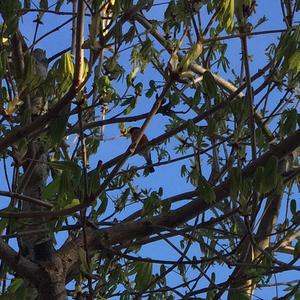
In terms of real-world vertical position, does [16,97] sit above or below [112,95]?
below

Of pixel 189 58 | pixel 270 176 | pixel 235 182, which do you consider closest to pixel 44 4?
pixel 189 58

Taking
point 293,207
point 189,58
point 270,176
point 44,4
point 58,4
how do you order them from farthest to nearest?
point 44,4 < point 58,4 < point 293,207 < point 270,176 < point 189,58

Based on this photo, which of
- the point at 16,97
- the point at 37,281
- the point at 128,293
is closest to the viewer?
the point at 16,97

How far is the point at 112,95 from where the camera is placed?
3027mm

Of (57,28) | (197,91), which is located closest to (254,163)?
(197,91)

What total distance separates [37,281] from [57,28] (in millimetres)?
1241

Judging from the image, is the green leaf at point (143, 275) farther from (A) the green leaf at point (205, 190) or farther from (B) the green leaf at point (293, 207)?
(B) the green leaf at point (293, 207)

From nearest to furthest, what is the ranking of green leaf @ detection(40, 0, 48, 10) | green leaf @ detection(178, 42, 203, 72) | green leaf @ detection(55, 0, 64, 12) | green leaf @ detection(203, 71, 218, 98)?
1. green leaf @ detection(178, 42, 203, 72)
2. green leaf @ detection(203, 71, 218, 98)
3. green leaf @ detection(55, 0, 64, 12)
4. green leaf @ detection(40, 0, 48, 10)

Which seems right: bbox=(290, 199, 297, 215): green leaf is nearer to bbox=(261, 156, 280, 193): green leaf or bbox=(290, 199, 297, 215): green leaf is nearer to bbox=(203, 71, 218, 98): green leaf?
bbox=(261, 156, 280, 193): green leaf

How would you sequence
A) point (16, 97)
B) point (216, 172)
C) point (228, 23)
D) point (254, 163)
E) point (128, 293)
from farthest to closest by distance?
point (216, 172)
point (128, 293)
point (254, 163)
point (16, 97)
point (228, 23)

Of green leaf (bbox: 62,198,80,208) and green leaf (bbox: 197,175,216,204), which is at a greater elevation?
green leaf (bbox: 197,175,216,204)

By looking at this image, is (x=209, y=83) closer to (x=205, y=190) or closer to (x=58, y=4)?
(x=205, y=190)

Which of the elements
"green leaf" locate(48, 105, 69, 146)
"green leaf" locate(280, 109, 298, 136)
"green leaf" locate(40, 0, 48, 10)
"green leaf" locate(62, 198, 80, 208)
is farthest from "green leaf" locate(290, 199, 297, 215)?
"green leaf" locate(40, 0, 48, 10)

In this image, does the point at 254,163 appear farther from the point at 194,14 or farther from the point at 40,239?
the point at 40,239
